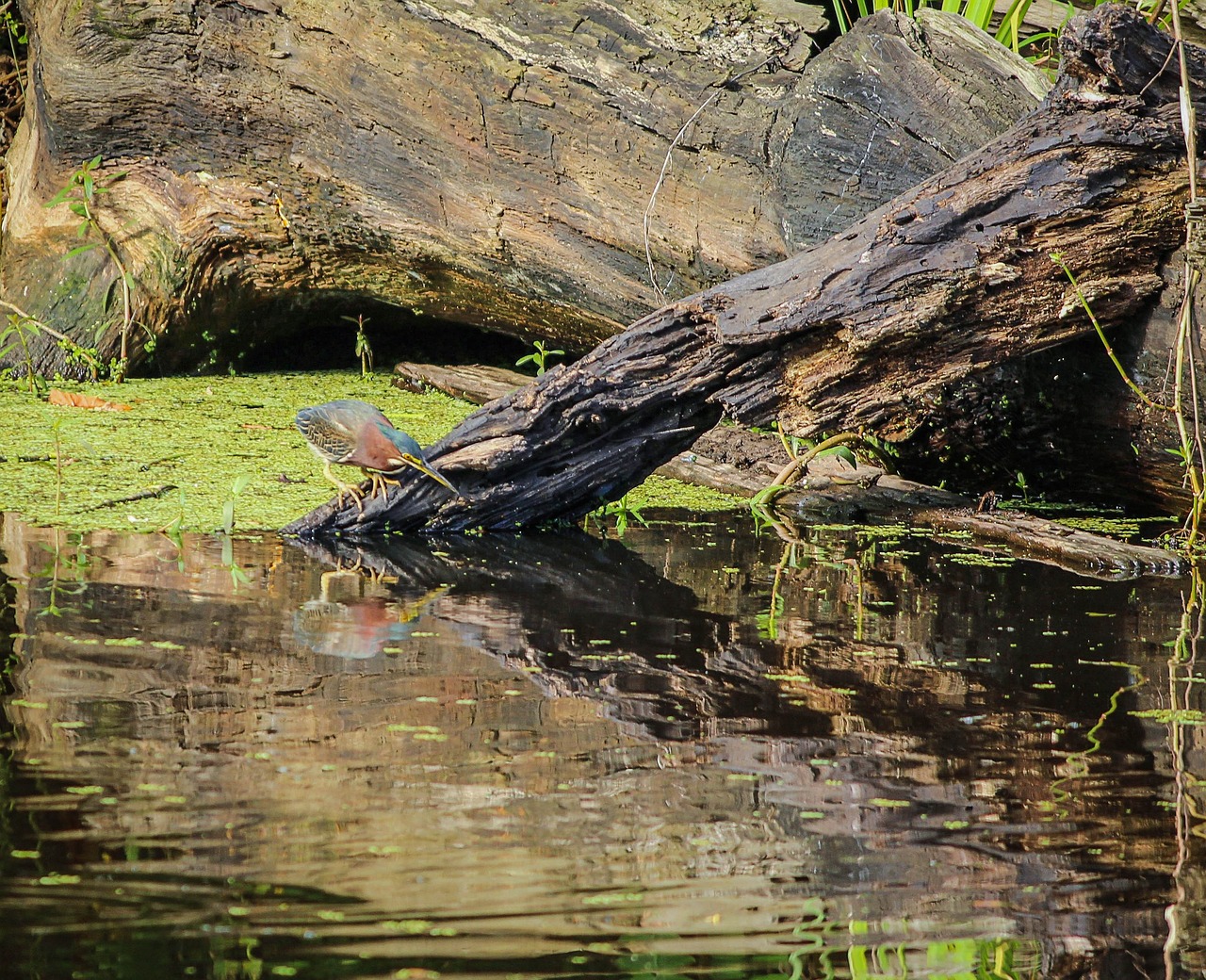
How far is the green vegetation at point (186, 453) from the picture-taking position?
11.0ft

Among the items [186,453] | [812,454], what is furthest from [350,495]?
[812,454]

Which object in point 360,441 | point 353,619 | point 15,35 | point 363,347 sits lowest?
point 353,619

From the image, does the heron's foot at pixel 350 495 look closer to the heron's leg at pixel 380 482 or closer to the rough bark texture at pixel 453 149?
the heron's leg at pixel 380 482

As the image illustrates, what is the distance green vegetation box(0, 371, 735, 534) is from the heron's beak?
1.24ft

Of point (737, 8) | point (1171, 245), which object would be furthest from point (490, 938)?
point (737, 8)

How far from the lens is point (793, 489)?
12.8 ft

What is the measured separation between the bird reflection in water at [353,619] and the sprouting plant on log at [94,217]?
2660 mm

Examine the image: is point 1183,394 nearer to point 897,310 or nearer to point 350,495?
point 897,310

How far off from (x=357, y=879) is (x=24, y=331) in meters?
4.30

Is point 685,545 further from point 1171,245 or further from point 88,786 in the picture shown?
point 88,786

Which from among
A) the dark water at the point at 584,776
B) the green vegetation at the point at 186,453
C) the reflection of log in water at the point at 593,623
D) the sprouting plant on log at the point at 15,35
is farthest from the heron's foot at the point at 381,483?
the sprouting plant on log at the point at 15,35

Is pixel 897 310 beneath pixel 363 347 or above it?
beneath

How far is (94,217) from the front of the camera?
5102mm

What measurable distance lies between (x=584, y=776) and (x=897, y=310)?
5.58 ft
